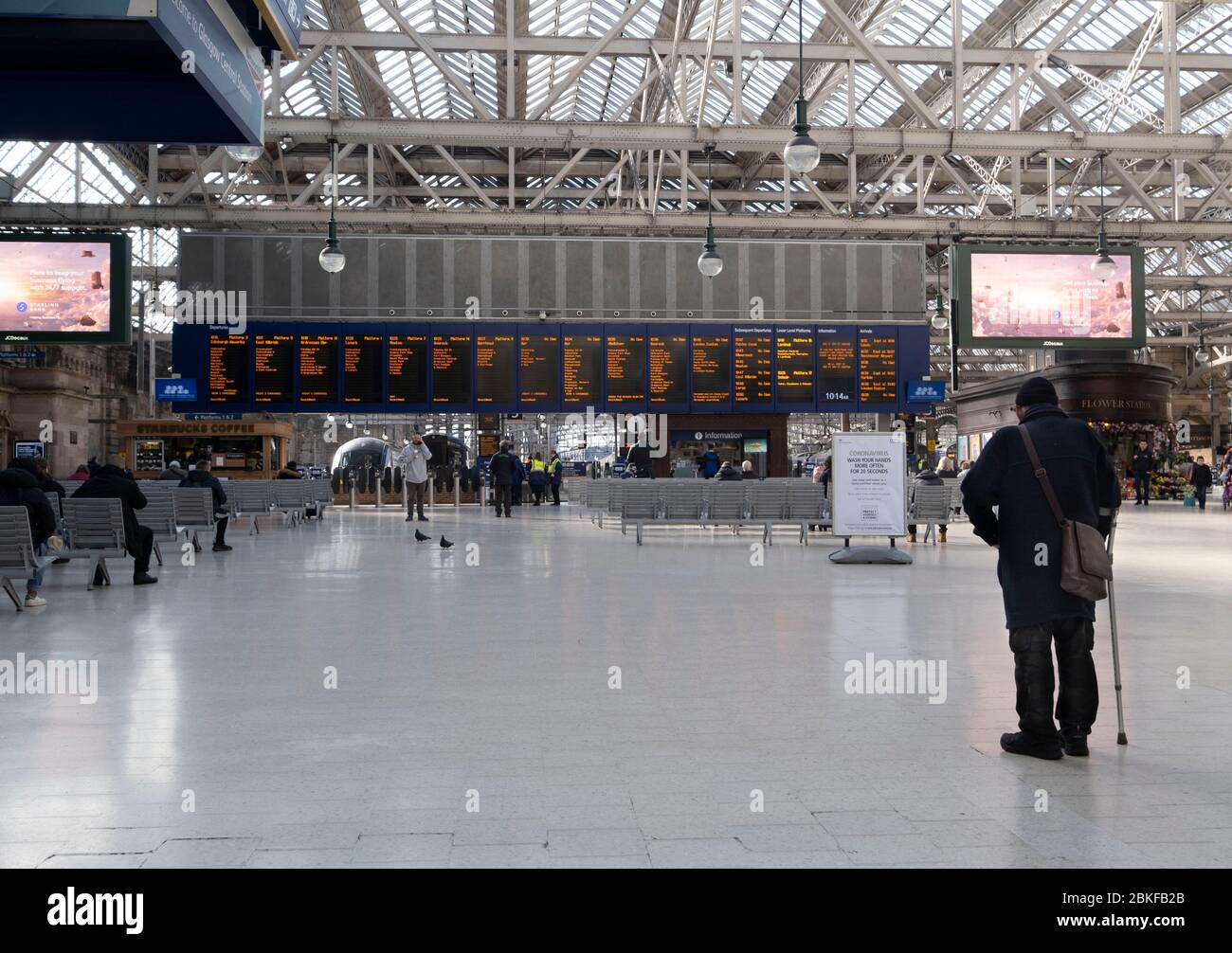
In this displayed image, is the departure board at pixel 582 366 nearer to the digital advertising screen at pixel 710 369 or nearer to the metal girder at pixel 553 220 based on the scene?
the digital advertising screen at pixel 710 369

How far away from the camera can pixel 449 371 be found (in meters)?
25.9

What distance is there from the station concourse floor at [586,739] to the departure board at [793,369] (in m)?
16.8

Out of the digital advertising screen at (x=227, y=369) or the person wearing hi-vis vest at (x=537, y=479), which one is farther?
the person wearing hi-vis vest at (x=537, y=479)

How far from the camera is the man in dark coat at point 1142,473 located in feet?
106

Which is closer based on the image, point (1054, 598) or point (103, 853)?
point (103, 853)

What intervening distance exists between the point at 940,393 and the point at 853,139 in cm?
1004

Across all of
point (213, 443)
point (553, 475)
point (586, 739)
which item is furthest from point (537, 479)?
point (586, 739)

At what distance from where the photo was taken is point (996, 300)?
69.1 ft

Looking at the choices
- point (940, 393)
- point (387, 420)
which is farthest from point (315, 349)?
point (387, 420)

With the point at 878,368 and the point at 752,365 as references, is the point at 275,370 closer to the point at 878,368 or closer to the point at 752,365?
the point at 752,365

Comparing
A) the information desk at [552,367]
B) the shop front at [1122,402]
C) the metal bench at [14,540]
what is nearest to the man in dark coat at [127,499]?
the metal bench at [14,540]
